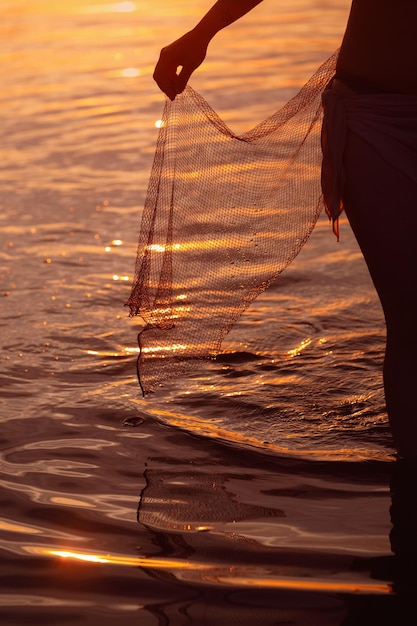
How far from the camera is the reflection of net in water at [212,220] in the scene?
13.0 ft

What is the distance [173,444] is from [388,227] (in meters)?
1.26

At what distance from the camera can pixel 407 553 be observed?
3.27 metres

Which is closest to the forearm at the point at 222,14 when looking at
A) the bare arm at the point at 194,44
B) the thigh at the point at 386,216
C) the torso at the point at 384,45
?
the bare arm at the point at 194,44

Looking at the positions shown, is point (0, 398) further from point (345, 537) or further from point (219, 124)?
point (345, 537)

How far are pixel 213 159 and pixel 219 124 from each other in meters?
0.12

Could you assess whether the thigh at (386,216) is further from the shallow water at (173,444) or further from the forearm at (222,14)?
the shallow water at (173,444)

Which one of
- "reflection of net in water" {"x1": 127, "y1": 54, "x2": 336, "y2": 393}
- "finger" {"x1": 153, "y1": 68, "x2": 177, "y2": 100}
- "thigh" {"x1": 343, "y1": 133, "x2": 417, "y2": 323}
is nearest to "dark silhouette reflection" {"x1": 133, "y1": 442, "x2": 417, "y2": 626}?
"reflection of net in water" {"x1": 127, "y1": 54, "x2": 336, "y2": 393}

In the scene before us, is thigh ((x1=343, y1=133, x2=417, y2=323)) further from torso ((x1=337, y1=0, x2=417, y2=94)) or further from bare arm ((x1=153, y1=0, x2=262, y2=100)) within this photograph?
bare arm ((x1=153, y1=0, x2=262, y2=100))

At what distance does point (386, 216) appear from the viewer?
322cm

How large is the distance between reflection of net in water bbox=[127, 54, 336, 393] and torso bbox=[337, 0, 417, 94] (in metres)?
0.67

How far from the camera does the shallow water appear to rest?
3135mm

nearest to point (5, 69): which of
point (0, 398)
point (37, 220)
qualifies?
point (37, 220)

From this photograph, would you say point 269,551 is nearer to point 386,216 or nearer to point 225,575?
point 225,575

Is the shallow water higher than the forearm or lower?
lower
